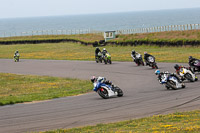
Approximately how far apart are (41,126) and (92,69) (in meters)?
20.8

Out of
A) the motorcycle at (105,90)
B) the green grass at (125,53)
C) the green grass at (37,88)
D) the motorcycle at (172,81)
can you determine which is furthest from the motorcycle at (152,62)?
the motorcycle at (105,90)

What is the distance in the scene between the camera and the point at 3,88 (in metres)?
25.8

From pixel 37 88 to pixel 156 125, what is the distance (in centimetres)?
1494

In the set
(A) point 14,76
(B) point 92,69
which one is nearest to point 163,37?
(B) point 92,69

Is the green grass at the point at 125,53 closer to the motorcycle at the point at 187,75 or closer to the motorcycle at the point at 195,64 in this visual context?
the motorcycle at the point at 195,64

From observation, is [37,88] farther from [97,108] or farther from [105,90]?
[97,108]

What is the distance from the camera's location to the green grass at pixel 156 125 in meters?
9.90

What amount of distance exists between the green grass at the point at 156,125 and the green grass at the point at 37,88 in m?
7.94

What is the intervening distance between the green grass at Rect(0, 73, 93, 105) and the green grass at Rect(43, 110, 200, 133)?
7.94m

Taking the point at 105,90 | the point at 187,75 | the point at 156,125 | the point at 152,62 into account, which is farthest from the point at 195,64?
the point at 156,125

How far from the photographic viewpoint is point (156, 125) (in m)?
10.8

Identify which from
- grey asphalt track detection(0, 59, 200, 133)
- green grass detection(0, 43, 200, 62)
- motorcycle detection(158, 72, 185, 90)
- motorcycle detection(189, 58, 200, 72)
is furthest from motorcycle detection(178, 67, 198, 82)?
green grass detection(0, 43, 200, 62)

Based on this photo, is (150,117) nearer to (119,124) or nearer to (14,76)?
(119,124)

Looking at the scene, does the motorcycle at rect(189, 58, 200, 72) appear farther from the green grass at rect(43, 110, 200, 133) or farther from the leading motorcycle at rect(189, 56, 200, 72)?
the green grass at rect(43, 110, 200, 133)
